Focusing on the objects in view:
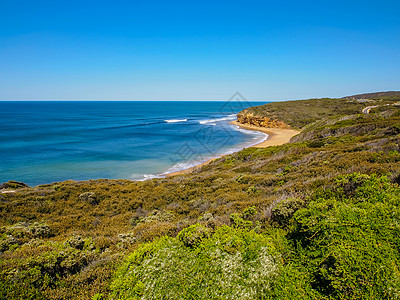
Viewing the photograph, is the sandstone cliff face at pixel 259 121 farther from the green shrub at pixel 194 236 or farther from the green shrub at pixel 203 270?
the green shrub at pixel 203 270

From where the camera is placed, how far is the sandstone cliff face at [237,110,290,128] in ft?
190

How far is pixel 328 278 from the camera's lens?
265 centimetres

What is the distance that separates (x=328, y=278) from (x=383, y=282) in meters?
0.57

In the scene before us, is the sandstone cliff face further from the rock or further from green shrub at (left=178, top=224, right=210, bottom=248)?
green shrub at (left=178, top=224, right=210, bottom=248)

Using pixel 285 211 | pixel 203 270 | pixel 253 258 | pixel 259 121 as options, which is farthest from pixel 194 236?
pixel 259 121

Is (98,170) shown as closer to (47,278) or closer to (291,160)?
(291,160)

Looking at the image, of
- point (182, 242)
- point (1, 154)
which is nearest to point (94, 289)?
point (182, 242)

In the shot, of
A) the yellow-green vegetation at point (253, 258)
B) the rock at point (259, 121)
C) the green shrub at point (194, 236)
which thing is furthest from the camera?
the rock at point (259, 121)

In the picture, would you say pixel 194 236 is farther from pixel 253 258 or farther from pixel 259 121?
pixel 259 121

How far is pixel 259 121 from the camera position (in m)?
63.7

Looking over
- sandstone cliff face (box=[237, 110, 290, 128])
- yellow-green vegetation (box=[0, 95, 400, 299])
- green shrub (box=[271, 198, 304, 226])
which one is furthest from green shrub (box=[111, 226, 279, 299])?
sandstone cliff face (box=[237, 110, 290, 128])

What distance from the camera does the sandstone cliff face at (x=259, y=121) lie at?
57.9m

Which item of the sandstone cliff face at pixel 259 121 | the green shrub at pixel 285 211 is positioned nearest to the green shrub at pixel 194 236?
the green shrub at pixel 285 211

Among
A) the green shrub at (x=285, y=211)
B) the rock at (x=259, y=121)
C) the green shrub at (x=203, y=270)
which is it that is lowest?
the green shrub at (x=203, y=270)
